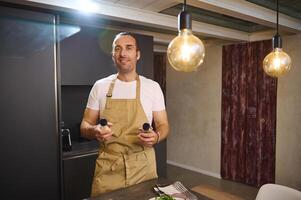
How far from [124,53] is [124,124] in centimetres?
54

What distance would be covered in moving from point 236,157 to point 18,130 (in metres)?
3.09

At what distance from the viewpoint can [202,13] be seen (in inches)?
107

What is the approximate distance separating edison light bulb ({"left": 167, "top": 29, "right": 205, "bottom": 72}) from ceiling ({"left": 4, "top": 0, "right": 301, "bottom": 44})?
0.95 meters

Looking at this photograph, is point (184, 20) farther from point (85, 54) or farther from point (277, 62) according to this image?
point (85, 54)

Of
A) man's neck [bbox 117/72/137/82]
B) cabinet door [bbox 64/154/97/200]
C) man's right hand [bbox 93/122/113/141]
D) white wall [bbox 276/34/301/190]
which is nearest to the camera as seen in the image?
man's right hand [bbox 93/122/113/141]

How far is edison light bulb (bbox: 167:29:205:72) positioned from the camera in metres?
1.17

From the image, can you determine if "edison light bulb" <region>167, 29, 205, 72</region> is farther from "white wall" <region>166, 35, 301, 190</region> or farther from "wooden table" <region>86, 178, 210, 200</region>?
"white wall" <region>166, 35, 301, 190</region>

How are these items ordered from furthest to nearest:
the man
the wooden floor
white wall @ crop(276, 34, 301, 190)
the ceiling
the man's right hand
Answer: the wooden floor → white wall @ crop(276, 34, 301, 190) → the ceiling → the man → the man's right hand

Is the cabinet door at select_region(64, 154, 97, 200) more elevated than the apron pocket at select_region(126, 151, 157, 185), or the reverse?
the apron pocket at select_region(126, 151, 157, 185)

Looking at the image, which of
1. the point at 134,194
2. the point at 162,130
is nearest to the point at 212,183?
the point at 162,130

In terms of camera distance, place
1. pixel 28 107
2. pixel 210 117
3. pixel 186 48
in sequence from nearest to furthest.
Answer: pixel 186 48 → pixel 28 107 → pixel 210 117

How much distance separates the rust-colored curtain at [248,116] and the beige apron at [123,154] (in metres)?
2.39

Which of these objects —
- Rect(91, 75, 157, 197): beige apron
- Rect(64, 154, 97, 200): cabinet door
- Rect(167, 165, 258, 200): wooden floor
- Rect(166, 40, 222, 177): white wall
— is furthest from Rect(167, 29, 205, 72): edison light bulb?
Rect(166, 40, 222, 177): white wall

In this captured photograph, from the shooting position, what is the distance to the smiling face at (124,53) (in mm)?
1947
